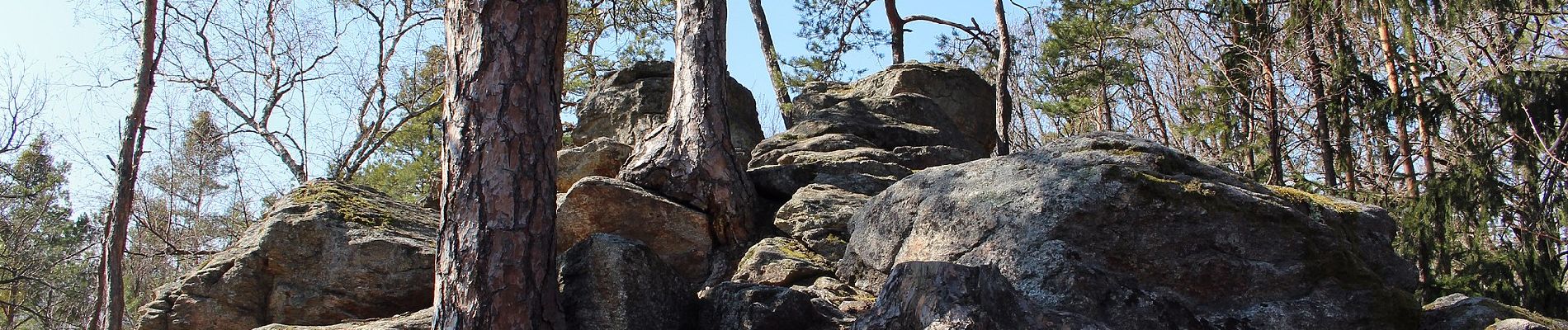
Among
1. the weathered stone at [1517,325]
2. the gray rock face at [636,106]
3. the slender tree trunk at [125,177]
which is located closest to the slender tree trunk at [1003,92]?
the gray rock face at [636,106]

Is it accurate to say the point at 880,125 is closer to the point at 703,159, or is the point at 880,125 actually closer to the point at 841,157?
the point at 841,157

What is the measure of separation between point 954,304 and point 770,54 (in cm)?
1062

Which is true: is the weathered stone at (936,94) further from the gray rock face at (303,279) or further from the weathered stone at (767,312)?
the weathered stone at (767,312)

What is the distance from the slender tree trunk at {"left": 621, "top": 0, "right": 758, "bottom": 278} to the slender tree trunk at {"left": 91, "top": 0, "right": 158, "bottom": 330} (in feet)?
14.5

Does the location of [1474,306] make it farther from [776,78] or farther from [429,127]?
[429,127]

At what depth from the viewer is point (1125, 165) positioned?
5168mm

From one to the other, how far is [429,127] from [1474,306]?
17691mm

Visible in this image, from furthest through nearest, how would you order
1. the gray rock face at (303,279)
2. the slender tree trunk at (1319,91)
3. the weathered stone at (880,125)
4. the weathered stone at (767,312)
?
the slender tree trunk at (1319,91), the weathered stone at (880,125), the gray rock face at (303,279), the weathered stone at (767,312)

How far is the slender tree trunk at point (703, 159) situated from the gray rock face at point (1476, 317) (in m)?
4.03

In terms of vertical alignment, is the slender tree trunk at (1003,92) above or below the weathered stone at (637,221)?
above

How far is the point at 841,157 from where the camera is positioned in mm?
8023

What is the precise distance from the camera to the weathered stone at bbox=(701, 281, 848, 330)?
187 inches

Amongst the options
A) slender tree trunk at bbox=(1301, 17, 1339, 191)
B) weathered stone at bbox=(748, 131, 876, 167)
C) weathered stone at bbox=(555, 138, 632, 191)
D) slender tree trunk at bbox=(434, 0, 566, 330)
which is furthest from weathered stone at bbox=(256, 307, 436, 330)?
slender tree trunk at bbox=(1301, 17, 1339, 191)

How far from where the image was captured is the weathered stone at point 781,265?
598 centimetres
